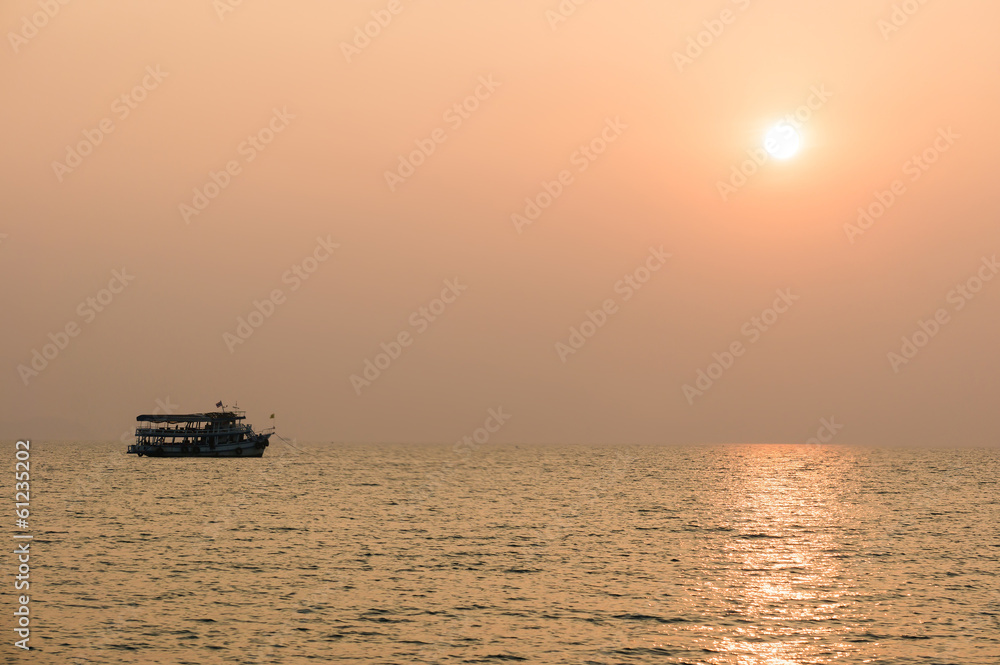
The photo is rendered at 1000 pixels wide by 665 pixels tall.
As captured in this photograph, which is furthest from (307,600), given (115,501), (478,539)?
(115,501)

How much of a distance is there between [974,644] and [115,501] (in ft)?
286

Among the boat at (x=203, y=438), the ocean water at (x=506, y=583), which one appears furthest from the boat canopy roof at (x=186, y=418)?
the ocean water at (x=506, y=583)

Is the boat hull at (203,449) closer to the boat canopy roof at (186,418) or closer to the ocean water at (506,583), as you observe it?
the boat canopy roof at (186,418)

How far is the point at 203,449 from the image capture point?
174500 mm

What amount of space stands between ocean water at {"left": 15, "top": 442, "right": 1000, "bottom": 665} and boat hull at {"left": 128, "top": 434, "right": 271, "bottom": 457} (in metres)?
75.2

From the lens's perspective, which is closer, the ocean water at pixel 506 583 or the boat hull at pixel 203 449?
the ocean water at pixel 506 583

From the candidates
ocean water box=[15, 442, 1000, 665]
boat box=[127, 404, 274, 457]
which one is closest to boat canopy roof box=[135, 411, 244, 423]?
boat box=[127, 404, 274, 457]

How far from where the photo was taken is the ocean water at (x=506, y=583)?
34.1 meters

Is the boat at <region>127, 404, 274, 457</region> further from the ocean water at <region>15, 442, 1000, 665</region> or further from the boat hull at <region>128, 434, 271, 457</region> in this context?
the ocean water at <region>15, 442, 1000, 665</region>

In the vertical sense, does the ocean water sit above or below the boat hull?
below

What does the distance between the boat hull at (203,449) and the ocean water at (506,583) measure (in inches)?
2959

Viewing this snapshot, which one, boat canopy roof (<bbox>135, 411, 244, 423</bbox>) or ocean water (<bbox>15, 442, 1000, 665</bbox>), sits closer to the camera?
ocean water (<bbox>15, 442, 1000, 665</bbox>)

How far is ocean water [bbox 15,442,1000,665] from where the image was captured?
1344 inches

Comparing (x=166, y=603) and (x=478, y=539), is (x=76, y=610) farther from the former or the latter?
(x=478, y=539)
